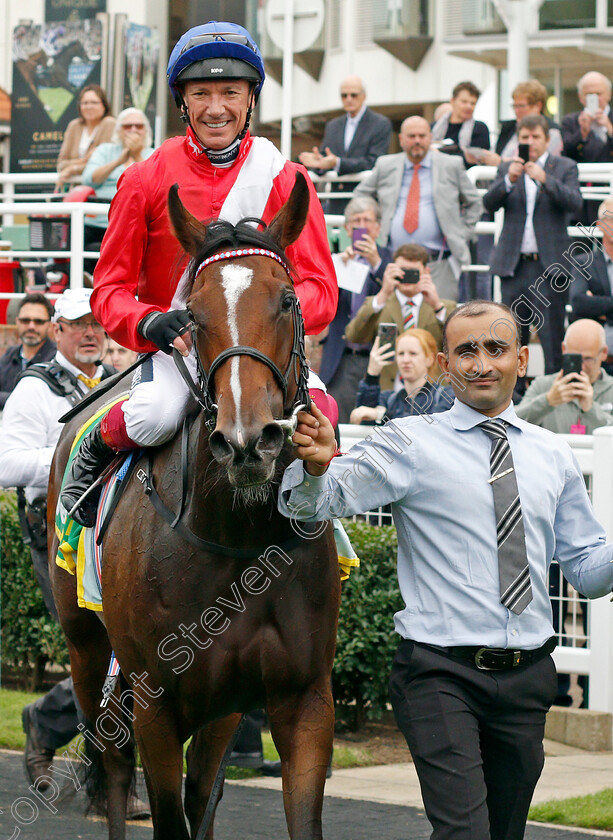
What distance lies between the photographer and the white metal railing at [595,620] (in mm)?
6969

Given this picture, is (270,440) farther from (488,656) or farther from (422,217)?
(422,217)

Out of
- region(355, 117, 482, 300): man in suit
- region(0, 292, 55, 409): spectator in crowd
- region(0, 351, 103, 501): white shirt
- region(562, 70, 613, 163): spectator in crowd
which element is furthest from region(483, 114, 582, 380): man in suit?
region(0, 351, 103, 501): white shirt

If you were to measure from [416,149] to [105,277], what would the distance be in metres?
5.80

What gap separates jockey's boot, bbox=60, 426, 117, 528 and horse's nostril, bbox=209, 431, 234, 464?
1443mm

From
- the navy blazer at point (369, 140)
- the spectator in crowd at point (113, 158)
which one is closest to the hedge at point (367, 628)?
the spectator in crowd at point (113, 158)

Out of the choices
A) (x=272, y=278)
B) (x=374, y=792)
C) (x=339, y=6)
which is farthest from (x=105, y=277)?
(x=339, y=6)

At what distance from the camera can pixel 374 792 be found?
6.22 meters

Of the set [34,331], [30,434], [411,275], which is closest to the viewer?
[30,434]

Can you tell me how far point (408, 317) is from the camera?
29.0ft

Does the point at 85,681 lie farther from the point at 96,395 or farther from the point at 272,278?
the point at 272,278

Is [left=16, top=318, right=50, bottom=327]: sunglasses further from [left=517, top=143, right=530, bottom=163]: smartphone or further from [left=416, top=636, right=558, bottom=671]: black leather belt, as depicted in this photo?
[left=416, top=636, right=558, bottom=671]: black leather belt

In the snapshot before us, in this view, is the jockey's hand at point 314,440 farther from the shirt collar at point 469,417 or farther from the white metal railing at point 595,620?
the white metal railing at point 595,620

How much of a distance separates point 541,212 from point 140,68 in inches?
482

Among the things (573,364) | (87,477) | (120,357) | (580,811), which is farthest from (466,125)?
(87,477)
